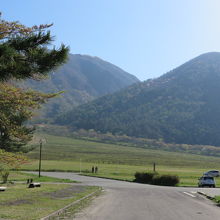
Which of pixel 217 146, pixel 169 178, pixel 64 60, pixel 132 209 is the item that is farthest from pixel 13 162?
pixel 217 146

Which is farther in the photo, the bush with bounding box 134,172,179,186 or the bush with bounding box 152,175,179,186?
the bush with bounding box 134,172,179,186

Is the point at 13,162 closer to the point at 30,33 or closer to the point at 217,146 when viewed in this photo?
the point at 30,33

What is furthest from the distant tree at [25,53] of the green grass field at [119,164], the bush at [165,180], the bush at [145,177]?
the bush at [145,177]

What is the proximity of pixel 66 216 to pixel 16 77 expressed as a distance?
536 cm

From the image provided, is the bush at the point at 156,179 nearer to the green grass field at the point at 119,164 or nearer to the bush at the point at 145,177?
the bush at the point at 145,177

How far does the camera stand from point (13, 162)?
12.5m

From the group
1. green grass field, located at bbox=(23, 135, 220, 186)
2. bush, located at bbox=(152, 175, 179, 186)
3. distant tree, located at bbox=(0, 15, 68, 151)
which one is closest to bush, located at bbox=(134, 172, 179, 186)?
bush, located at bbox=(152, 175, 179, 186)

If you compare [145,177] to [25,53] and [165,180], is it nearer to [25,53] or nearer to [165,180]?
[165,180]

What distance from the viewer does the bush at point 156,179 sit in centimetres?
3802

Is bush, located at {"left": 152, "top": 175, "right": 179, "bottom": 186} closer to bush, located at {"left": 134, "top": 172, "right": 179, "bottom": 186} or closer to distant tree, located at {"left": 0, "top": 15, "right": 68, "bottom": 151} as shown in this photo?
bush, located at {"left": 134, "top": 172, "right": 179, "bottom": 186}

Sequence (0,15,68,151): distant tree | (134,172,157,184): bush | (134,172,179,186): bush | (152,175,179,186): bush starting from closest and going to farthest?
1. (0,15,68,151): distant tree
2. (152,175,179,186): bush
3. (134,172,179,186): bush
4. (134,172,157,184): bush

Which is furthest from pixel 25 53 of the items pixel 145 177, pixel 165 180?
pixel 145 177

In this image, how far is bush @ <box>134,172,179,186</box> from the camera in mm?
38016

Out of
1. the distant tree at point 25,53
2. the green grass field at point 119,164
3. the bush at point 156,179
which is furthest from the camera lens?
the green grass field at point 119,164
